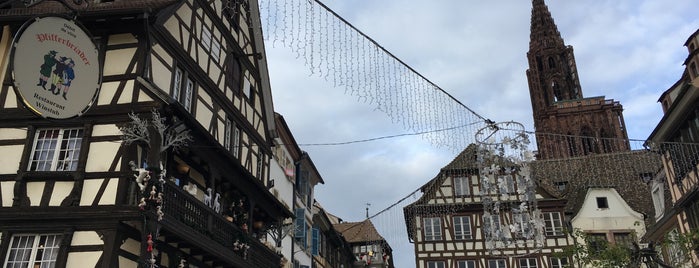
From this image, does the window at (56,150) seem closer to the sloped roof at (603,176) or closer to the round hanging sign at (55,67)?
the round hanging sign at (55,67)

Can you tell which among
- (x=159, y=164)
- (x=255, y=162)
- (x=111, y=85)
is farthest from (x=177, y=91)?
(x=255, y=162)

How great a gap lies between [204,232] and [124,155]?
319 cm

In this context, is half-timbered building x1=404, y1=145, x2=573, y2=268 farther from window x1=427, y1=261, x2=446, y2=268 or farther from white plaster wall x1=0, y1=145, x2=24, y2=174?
white plaster wall x1=0, y1=145, x2=24, y2=174

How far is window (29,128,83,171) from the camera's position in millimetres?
14523

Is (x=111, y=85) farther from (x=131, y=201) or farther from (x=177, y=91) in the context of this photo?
(x=131, y=201)

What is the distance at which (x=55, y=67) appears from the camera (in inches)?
373

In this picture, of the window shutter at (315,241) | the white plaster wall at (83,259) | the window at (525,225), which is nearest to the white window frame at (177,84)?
the white plaster wall at (83,259)

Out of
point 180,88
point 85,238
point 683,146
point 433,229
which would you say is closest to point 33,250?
point 85,238

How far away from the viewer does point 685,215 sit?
86.2ft


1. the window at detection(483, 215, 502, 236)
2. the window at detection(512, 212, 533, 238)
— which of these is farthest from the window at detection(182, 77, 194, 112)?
the window at detection(512, 212, 533, 238)

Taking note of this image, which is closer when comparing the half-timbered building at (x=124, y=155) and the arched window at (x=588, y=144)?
the half-timbered building at (x=124, y=155)

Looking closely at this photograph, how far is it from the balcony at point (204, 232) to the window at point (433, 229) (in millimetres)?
23467

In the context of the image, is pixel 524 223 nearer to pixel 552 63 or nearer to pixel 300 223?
pixel 300 223

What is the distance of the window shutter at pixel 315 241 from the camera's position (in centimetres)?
3253
